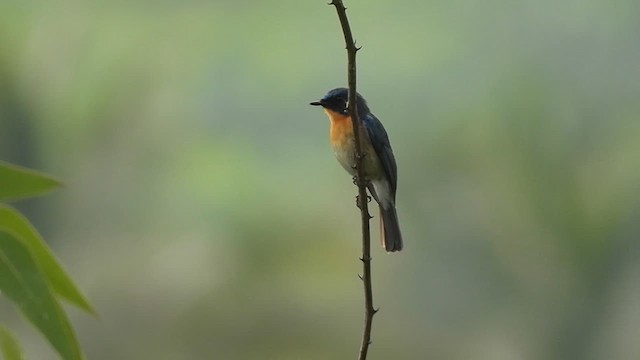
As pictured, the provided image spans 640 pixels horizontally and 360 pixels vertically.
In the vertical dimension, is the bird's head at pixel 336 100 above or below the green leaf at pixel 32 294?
above

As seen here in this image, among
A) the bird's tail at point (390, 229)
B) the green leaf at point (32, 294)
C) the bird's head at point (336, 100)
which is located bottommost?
the bird's tail at point (390, 229)

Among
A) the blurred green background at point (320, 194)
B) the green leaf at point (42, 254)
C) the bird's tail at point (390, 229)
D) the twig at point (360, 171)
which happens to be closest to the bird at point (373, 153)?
→ the bird's tail at point (390, 229)

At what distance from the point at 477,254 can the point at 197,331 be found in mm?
696

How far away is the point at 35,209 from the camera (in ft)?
6.72

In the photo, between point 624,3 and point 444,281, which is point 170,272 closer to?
point 444,281

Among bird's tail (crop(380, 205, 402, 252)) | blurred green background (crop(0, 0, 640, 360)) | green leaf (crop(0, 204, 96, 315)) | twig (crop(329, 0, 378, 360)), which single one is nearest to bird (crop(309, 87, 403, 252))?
bird's tail (crop(380, 205, 402, 252))

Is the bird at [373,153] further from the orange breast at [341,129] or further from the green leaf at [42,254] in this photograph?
the green leaf at [42,254]

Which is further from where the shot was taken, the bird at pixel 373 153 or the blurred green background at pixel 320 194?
the blurred green background at pixel 320 194

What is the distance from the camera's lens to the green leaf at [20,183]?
60cm

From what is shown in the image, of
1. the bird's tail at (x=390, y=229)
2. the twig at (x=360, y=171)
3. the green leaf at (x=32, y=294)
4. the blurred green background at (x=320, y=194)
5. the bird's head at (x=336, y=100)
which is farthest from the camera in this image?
the blurred green background at (x=320, y=194)

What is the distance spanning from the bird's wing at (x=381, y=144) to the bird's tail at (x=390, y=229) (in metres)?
0.06

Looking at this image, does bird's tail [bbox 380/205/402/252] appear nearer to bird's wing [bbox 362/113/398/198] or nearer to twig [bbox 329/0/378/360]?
bird's wing [bbox 362/113/398/198]

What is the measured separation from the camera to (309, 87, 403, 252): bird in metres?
1.59

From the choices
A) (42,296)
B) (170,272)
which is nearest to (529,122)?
(170,272)
